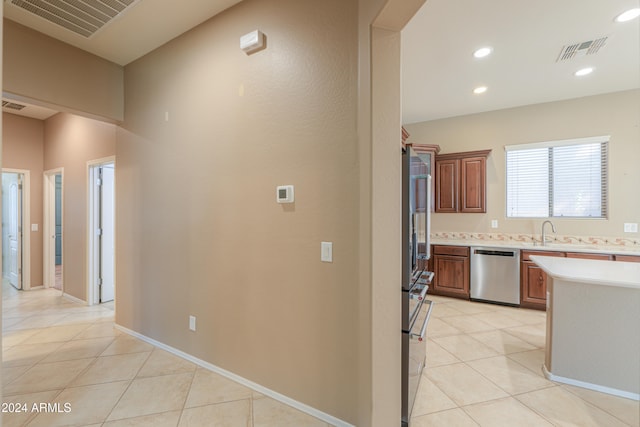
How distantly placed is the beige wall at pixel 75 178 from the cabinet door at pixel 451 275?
5.20m

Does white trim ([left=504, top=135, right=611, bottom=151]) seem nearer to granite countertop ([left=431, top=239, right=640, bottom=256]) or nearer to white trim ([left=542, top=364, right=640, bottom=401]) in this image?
granite countertop ([left=431, top=239, right=640, bottom=256])

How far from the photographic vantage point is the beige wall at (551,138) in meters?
4.00

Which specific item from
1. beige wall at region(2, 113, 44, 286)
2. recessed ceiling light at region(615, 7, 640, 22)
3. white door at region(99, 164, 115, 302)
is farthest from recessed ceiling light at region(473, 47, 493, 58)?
beige wall at region(2, 113, 44, 286)

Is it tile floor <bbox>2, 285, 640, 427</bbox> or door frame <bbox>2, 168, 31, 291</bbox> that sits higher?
door frame <bbox>2, 168, 31, 291</bbox>

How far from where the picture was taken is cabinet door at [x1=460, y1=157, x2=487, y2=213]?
470 centimetres

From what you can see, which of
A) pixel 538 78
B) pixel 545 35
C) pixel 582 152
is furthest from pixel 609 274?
pixel 582 152

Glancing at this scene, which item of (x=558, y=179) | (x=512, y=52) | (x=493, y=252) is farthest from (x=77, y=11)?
(x=558, y=179)

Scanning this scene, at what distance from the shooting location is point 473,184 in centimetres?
476

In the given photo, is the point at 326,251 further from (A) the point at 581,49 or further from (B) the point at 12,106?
(B) the point at 12,106

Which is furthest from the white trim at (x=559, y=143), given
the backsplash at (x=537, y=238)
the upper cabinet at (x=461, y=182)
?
the backsplash at (x=537, y=238)

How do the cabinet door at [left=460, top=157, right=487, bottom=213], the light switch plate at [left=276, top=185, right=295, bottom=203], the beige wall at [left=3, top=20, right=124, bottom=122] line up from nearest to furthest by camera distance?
1. the light switch plate at [left=276, top=185, right=295, bottom=203]
2. the beige wall at [left=3, top=20, right=124, bottom=122]
3. the cabinet door at [left=460, top=157, right=487, bottom=213]

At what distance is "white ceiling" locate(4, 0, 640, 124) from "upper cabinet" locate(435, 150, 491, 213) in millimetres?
1063

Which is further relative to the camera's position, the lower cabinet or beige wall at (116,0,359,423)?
the lower cabinet

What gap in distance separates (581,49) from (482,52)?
98 centimetres
